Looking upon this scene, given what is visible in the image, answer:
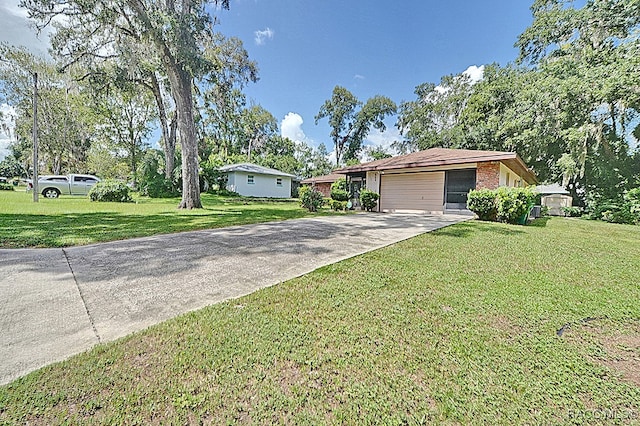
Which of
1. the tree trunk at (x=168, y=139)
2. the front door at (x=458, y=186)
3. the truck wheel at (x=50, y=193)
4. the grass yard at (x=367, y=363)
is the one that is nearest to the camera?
the grass yard at (x=367, y=363)

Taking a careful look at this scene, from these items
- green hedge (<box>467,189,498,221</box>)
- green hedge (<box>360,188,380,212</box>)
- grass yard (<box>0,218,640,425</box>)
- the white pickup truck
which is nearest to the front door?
green hedge (<box>360,188,380,212</box>)

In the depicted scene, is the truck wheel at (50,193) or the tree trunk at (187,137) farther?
the truck wheel at (50,193)

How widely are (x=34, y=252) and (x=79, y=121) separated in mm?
31665

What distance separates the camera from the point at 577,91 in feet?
43.5

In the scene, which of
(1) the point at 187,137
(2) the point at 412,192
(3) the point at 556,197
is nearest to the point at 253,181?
(1) the point at 187,137

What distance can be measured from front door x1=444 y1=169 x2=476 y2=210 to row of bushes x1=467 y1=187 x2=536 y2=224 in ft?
12.6

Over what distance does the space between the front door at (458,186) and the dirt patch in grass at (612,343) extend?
36.4ft

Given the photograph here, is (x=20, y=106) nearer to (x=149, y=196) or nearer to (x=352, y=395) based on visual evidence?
(x=149, y=196)

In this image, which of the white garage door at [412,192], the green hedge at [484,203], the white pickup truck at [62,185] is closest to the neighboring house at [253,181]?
the white pickup truck at [62,185]

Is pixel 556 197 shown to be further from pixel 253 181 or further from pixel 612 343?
pixel 612 343

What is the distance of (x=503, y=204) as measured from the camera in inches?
335

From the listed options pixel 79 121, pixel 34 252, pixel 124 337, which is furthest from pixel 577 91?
pixel 79 121

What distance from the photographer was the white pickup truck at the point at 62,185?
15555mm

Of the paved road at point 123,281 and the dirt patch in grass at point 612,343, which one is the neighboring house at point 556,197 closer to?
the dirt patch in grass at point 612,343
